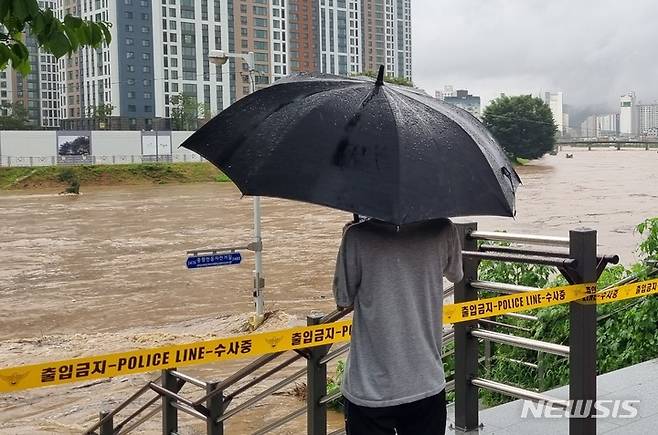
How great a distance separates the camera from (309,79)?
298 centimetres

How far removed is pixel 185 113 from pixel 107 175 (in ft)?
114

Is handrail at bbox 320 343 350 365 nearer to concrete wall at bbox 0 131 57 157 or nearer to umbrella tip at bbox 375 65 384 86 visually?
umbrella tip at bbox 375 65 384 86

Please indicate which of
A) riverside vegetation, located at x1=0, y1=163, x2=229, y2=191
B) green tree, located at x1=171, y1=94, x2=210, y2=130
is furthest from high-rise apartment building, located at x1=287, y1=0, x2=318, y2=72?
riverside vegetation, located at x1=0, y1=163, x2=229, y2=191

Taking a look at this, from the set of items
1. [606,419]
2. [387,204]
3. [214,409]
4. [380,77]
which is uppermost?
[380,77]

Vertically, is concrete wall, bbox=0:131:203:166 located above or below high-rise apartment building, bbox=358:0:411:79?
below

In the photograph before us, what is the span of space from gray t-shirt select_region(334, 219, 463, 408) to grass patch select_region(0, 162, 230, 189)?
224 feet

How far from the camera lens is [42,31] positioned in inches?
124

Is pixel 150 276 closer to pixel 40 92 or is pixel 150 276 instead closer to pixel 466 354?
pixel 466 354

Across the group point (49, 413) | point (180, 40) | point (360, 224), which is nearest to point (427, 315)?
point (360, 224)

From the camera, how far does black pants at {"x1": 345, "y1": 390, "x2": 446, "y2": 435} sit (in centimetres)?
254

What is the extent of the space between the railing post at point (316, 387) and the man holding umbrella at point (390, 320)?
40.3 inches

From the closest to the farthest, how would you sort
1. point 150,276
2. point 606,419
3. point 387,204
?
1. point 387,204
2. point 606,419
3. point 150,276

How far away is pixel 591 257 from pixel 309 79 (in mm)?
1451

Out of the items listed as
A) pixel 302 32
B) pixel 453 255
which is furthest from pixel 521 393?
pixel 302 32
